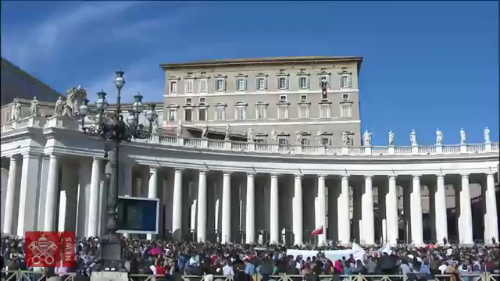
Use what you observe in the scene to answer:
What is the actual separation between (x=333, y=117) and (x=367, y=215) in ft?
65.4

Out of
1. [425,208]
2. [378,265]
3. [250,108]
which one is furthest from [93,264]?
[425,208]

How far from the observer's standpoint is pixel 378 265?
2209 cm

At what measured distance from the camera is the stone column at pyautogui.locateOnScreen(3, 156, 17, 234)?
47.0 meters

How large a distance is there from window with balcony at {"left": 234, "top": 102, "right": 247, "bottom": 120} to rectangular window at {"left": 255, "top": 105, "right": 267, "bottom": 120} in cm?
159

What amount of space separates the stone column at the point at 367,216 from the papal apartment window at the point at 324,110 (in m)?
18.0

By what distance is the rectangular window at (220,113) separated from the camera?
79.6 m

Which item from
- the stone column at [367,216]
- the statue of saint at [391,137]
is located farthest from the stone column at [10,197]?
the statue of saint at [391,137]

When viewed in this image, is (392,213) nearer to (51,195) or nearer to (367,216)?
(367,216)

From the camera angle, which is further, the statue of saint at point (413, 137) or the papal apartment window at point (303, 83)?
the papal apartment window at point (303, 83)

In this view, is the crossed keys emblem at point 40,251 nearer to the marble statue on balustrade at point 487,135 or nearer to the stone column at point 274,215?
the stone column at point 274,215

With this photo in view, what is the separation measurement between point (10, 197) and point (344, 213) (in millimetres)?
31796

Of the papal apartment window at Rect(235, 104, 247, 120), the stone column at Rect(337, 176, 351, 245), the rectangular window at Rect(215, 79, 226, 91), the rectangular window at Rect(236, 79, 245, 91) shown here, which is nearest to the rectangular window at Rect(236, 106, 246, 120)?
the papal apartment window at Rect(235, 104, 247, 120)

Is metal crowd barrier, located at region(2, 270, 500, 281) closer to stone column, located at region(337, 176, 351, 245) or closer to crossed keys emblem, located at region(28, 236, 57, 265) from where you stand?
crossed keys emblem, located at region(28, 236, 57, 265)

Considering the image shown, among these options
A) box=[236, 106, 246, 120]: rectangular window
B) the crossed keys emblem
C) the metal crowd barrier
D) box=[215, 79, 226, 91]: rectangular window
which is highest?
box=[215, 79, 226, 91]: rectangular window
